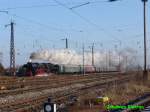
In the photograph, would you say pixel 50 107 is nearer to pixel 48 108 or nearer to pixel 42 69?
pixel 48 108

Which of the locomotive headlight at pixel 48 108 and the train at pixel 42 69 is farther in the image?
the train at pixel 42 69

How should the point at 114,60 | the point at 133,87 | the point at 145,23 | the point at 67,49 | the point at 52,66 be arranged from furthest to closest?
the point at 114,60
the point at 67,49
the point at 52,66
the point at 145,23
the point at 133,87

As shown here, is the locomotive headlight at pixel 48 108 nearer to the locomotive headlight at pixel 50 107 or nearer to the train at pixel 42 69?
the locomotive headlight at pixel 50 107

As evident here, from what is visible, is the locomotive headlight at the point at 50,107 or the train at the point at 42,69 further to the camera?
the train at the point at 42,69

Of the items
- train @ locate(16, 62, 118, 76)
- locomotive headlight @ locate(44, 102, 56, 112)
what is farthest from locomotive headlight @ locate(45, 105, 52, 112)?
train @ locate(16, 62, 118, 76)


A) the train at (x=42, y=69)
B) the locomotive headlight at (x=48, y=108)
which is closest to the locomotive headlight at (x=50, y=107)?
the locomotive headlight at (x=48, y=108)

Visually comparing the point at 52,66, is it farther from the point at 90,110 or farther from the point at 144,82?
the point at 90,110

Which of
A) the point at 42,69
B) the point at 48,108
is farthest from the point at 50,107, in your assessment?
the point at 42,69

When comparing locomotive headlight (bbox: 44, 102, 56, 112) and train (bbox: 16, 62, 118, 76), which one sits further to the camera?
train (bbox: 16, 62, 118, 76)

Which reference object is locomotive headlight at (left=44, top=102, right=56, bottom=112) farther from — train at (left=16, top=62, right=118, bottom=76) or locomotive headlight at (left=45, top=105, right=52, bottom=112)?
train at (left=16, top=62, right=118, bottom=76)

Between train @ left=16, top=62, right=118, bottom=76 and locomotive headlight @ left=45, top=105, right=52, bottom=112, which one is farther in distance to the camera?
train @ left=16, top=62, right=118, bottom=76

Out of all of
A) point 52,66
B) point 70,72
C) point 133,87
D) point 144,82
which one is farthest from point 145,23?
point 70,72

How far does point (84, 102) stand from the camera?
71.5 feet

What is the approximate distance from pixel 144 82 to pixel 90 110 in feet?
70.2
